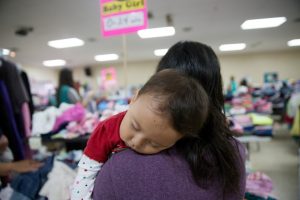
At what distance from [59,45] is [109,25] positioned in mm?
4475

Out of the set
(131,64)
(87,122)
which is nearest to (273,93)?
(87,122)

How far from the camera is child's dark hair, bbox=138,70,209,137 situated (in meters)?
0.51

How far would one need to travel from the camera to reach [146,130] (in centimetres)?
55

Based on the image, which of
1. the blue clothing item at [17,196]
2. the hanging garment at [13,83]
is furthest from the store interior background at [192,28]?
the blue clothing item at [17,196]

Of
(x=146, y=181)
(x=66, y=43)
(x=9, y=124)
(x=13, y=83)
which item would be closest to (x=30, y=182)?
(x=9, y=124)

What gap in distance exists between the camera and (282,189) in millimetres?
2555

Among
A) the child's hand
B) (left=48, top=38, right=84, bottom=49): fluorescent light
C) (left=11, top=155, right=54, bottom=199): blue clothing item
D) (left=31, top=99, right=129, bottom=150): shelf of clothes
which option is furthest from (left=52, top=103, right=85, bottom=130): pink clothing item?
(left=48, top=38, right=84, bottom=49): fluorescent light

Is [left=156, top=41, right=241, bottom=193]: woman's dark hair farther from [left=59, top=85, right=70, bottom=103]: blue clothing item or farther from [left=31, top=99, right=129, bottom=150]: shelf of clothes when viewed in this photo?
[left=59, top=85, right=70, bottom=103]: blue clothing item

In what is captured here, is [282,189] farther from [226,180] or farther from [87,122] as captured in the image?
[226,180]

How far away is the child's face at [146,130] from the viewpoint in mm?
535

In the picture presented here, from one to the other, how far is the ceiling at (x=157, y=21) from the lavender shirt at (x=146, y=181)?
5.32 feet

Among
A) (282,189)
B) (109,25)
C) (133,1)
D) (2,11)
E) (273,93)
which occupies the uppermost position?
(2,11)

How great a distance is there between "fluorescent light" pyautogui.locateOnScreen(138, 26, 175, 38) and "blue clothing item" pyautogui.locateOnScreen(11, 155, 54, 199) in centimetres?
356

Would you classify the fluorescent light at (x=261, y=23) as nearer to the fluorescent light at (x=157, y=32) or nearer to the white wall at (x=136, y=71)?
the fluorescent light at (x=157, y=32)
